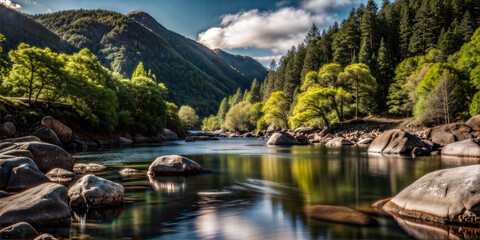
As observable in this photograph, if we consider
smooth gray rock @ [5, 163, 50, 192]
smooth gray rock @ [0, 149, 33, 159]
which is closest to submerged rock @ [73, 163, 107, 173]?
smooth gray rock @ [0, 149, 33, 159]

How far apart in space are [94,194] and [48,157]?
9.31m

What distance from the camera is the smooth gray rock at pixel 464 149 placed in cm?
2267

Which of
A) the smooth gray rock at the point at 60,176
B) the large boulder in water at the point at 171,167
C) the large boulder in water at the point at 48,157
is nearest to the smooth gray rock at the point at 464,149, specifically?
the large boulder in water at the point at 171,167

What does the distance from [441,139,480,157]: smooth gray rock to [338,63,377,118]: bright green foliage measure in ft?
113

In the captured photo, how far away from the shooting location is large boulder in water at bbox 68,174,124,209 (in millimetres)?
9133

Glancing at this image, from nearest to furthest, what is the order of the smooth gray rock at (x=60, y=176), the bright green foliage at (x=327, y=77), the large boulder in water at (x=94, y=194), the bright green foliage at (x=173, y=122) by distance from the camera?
the large boulder in water at (x=94, y=194), the smooth gray rock at (x=60, y=176), the bright green foliage at (x=327, y=77), the bright green foliage at (x=173, y=122)

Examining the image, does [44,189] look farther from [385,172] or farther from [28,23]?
[28,23]

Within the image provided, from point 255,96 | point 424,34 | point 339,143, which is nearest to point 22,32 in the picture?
point 255,96

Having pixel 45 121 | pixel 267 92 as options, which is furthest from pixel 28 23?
pixel 45 121

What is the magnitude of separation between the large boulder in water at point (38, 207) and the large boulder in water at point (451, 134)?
33.5m

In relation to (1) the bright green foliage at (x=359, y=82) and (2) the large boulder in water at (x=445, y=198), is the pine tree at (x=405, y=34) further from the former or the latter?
(2) the large boulder in water at (x=445, y=198)

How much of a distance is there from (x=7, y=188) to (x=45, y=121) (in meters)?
28.1

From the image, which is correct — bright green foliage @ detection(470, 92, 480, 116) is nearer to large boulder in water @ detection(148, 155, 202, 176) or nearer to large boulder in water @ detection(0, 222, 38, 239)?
large boulder in water @ detection(148, 155, 202, 176)

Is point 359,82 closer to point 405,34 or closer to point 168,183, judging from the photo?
point 405,34
